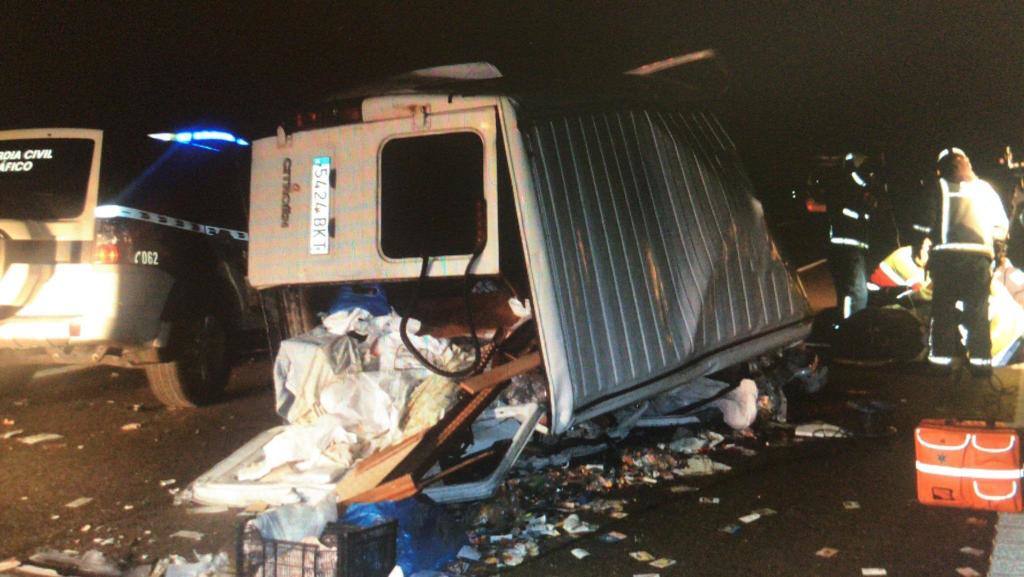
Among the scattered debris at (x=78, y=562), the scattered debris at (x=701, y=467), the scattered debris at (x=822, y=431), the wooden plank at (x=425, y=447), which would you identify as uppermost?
the wooden plank at (x=425, y=447)

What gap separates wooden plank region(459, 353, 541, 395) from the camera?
4357mm

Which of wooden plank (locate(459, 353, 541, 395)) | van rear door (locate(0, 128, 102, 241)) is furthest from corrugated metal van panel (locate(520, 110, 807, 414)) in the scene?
van rear door (locate(0, 128, 102, 241))

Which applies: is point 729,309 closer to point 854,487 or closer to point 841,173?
point 854,487

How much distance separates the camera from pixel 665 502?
14.6 feet

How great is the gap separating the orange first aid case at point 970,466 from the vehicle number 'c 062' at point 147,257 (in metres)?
5.16

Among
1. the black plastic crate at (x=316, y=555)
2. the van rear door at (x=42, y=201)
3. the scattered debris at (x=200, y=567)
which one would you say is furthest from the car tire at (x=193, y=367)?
the black plastic crate at (x=316, y=555)

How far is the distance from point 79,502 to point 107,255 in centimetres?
191

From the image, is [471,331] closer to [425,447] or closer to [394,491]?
[425,447]

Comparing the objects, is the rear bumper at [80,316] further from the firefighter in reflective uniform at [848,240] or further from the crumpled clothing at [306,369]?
the firefighter in reflective uniform at [848,240]

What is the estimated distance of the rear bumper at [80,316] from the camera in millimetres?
5645

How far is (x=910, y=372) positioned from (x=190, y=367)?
21.9 feet

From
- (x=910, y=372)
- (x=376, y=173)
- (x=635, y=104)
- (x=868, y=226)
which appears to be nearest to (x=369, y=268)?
(x=376, y=173)

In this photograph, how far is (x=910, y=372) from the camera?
8.12 meters

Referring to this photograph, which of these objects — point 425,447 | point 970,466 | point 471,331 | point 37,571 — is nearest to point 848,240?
point 970,466
